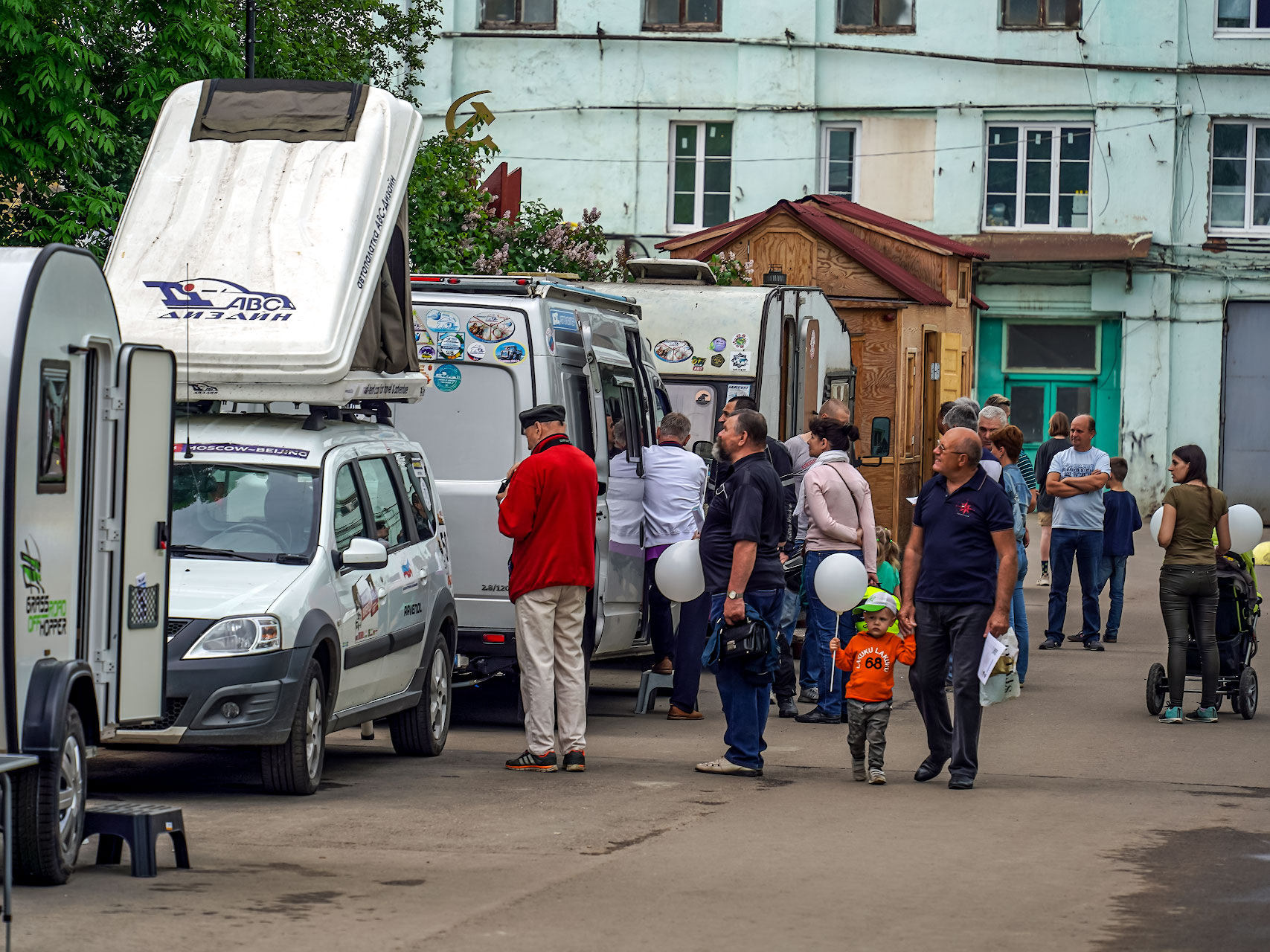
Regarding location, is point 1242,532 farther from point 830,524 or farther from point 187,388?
point 187,388

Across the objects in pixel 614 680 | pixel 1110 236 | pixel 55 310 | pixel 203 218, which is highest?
pixel 1110 236

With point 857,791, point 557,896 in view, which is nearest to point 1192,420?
point 857,791

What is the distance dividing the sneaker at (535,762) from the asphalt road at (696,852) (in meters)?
0.11

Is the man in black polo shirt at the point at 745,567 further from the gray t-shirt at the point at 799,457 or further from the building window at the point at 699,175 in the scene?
the building window at the point at 699,175

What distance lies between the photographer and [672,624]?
13148mm

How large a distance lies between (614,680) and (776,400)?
372 centimetres

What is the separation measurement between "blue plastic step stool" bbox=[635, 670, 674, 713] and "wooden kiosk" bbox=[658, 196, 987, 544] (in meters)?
8.19

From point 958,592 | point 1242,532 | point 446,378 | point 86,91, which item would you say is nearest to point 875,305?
point 1242,532

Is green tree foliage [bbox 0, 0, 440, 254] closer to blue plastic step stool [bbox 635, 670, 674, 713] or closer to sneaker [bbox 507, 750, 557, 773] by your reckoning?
blue plastic step stool [bbox 635, 670, 674, 713]

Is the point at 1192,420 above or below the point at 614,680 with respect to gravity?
above

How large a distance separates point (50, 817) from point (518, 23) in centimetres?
2868

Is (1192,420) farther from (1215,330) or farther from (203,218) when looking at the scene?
(203,218)

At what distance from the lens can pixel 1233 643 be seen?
12641 mm

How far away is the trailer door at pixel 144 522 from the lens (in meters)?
7.57
